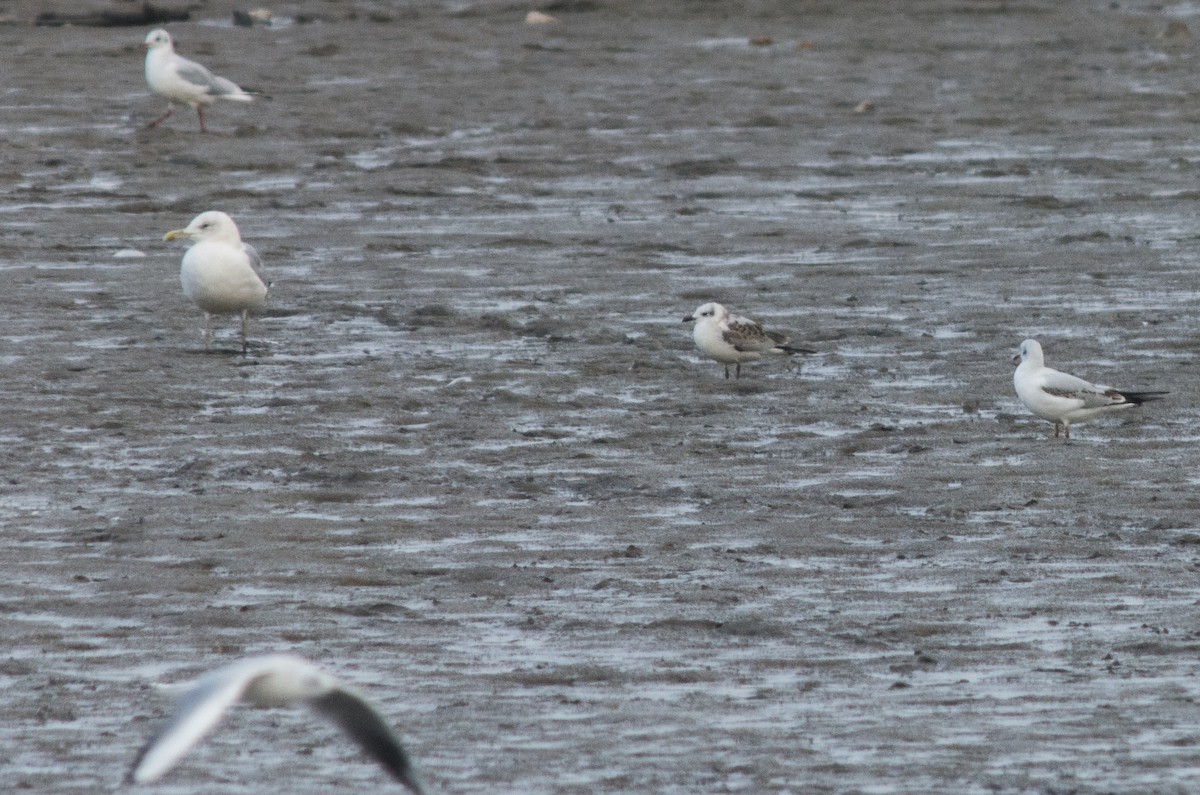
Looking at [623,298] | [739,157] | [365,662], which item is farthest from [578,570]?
[739,157]

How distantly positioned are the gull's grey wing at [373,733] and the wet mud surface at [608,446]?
2.82 feet

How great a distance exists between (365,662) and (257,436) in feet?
11.2

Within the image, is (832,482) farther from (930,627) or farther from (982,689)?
(982,689)

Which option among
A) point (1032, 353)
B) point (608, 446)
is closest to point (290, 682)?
point (608, 446)

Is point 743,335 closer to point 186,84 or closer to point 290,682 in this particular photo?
point 290,682

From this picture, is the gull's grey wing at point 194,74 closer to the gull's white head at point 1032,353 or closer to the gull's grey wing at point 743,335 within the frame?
the gull's grey wing at point 743,335

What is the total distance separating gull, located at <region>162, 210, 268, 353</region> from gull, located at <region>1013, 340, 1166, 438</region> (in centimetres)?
422

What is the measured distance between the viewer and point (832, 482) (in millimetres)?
9820

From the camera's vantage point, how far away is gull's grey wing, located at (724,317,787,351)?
39.6 ft

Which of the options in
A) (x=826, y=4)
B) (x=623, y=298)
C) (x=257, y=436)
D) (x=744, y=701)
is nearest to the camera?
(x=744, y=701)

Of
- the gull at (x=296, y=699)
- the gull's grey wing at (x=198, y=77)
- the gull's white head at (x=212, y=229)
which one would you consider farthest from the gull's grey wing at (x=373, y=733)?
the gull's grey wing at (x=198, y=77)

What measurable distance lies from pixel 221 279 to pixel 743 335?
280 centimetres

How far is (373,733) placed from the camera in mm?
5180

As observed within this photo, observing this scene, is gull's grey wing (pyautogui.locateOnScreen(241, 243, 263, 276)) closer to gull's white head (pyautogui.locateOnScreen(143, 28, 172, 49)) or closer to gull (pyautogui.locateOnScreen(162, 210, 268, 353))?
gull (pyautogui.locateOnScreen(162, 210, 268, 353))
